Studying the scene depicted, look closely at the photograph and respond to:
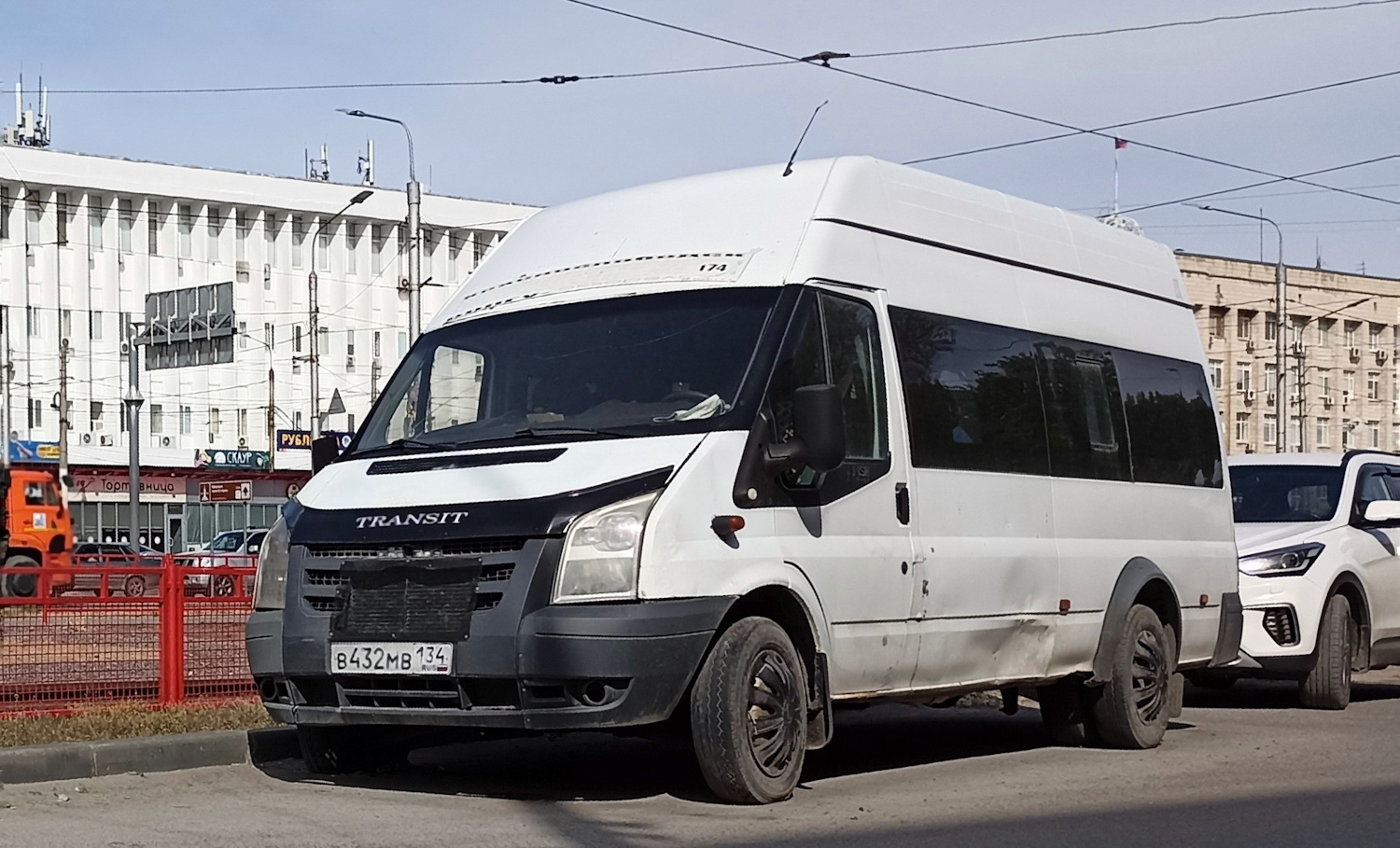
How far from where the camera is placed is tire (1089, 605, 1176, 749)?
34.7 feet

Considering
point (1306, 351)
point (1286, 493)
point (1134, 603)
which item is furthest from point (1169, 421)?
point (1306, 351)

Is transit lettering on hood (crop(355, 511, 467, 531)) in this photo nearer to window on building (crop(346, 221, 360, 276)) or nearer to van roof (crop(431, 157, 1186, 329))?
van roof (crop(431, 157, 1186, 329))

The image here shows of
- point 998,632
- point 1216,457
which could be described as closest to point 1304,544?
point 1216,457

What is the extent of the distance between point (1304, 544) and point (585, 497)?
7827 mm

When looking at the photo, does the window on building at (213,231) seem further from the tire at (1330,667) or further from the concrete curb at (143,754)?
the concrete curb at (143,754)

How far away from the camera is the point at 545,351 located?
8688 millimetres

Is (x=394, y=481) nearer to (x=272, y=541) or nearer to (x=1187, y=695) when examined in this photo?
(x=272, y=541)

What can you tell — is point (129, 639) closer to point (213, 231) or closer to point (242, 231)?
point (213, 231)

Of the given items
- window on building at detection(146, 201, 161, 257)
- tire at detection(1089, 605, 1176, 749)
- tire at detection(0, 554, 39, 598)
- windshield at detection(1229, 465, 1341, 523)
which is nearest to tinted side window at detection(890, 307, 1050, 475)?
tire at detection(1089, 605, 1176, 749)

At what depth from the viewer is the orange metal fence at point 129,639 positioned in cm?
1083

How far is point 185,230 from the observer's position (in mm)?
75750

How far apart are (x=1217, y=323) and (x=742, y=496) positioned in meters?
78.1

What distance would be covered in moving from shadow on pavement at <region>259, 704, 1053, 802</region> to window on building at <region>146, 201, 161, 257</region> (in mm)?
66387

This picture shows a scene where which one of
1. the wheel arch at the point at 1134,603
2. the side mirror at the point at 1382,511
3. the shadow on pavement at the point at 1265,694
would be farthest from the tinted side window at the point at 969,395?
the shadow on pavement at the point at 1265,694
